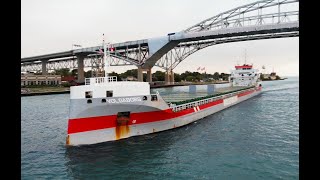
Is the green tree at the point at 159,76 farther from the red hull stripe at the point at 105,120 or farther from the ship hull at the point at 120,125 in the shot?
the red hull stripe at the point at 105,120

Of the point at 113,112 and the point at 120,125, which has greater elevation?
the point at 113,112

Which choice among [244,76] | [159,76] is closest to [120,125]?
[244,76]

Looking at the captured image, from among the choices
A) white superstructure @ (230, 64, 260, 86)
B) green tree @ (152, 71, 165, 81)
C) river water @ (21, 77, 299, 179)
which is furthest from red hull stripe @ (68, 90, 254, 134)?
green tree @ (152, 71, 165, 81)

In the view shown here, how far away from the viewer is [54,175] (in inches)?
473

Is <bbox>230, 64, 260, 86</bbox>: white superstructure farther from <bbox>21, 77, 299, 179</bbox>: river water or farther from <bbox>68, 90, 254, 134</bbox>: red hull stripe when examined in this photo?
<bbox>68, 90, 254, 134</bbox>: red hull stripe

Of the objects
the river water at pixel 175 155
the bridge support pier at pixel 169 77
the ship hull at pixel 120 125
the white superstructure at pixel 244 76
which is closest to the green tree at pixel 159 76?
the bridge support pier at pixel 169 77

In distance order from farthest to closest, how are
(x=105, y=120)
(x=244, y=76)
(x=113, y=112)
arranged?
(x=244, y=76), (x=113, y=112), (x=105, y=120)

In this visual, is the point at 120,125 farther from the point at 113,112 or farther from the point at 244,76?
the point at 244,76

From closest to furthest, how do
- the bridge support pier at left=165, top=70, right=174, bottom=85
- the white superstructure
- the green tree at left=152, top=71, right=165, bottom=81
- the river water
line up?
the river water
the white superstructure
the bridge support pier at left=165, top=70, right=174, bottom=85
the green tree at left=152, top=71, right=165, bottom=81

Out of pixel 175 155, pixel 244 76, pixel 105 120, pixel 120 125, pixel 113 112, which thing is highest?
pixel 244 76

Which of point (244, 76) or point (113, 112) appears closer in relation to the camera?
point (113, 112)

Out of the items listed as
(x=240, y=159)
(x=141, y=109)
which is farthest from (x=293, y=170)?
(x=141, y=109)
